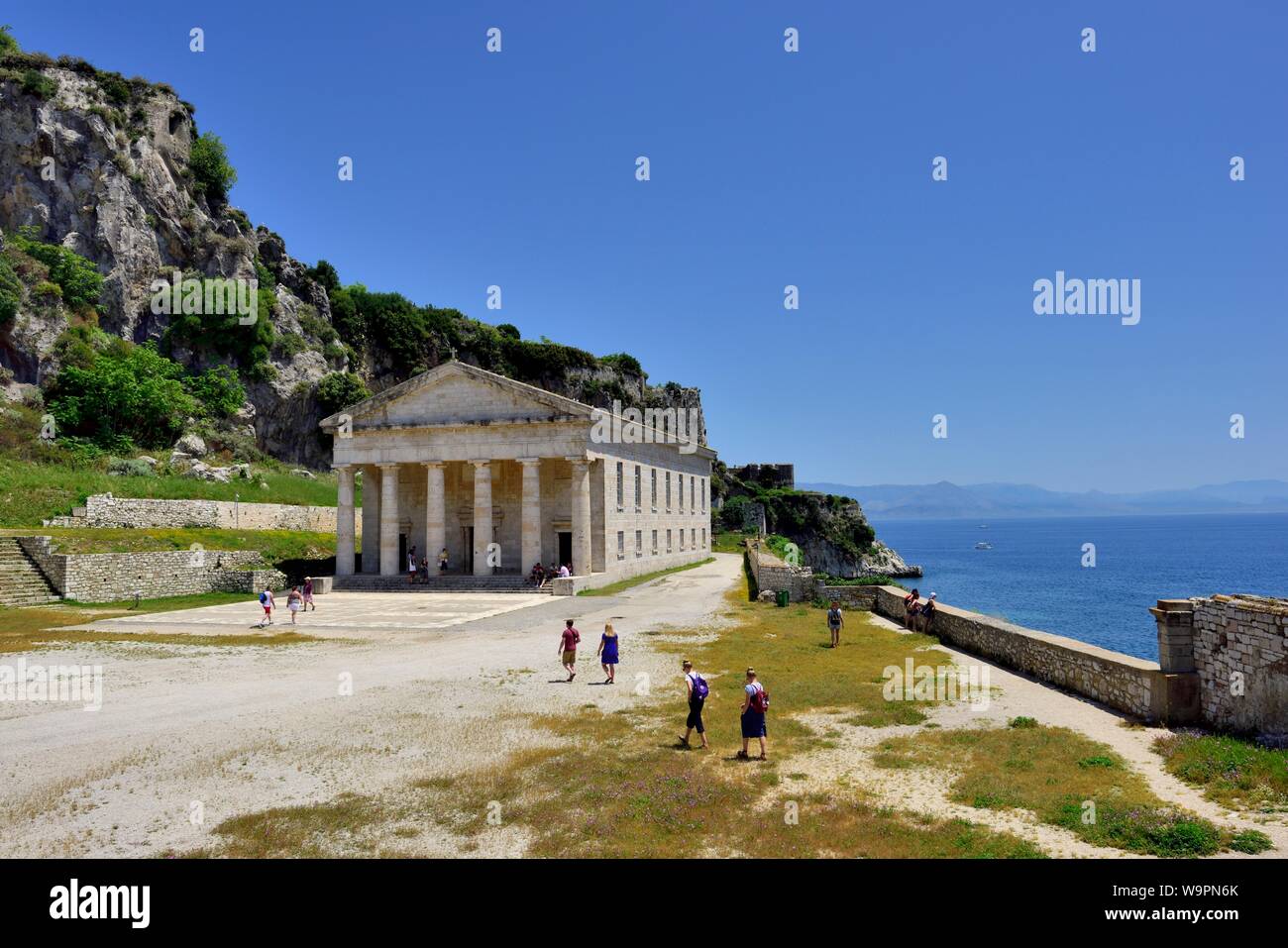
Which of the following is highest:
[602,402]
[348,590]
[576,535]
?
[602,402]

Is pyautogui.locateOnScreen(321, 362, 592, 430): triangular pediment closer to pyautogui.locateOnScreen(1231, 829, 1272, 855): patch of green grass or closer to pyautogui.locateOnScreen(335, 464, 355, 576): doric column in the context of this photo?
pyautogui.locateOnScreen(335, 464, 355, 576): doric column

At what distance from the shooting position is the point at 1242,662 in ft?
40.9

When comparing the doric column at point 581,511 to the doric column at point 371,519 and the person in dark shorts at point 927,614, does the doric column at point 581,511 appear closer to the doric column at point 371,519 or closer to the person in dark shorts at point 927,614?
the doric column at point 371,519

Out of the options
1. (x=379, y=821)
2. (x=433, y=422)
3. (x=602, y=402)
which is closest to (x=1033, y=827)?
(x=379, y=821)

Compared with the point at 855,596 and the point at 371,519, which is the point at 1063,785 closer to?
the point at 855,596

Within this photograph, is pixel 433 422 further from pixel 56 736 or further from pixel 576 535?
pixel 56 736

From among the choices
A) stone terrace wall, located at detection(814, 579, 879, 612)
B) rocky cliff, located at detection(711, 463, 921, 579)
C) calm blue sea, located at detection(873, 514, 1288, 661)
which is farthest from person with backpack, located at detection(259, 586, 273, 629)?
rocky cliff, located at detection(711, 463, 921, 579)

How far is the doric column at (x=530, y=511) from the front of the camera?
42469mm

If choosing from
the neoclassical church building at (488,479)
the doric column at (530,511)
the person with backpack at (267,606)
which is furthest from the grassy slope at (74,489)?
the doric column at (530,511)

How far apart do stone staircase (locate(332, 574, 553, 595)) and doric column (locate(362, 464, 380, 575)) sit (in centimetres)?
269

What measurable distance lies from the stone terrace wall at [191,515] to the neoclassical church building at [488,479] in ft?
12.4

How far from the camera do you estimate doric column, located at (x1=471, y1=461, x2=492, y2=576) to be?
1694 inches
